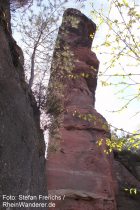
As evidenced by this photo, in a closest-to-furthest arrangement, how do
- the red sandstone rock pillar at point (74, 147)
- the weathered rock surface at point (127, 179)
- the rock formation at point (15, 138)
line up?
the rock formation at point (15, 138) < the red sandstone rock pillar at point (74, 147) < the weathered rock surface at point (127, 179)

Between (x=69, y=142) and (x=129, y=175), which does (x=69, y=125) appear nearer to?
(x=69, y=142)

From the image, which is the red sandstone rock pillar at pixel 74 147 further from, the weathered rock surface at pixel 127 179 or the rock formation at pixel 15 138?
the rock formation at pixel 15 138

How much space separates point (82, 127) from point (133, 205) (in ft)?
20.4

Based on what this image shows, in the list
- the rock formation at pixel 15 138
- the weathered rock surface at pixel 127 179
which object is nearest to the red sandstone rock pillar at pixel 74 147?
the weathered rock surface at pixel 127 179

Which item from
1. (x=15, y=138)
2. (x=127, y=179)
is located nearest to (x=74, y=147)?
(x=127, y=179)

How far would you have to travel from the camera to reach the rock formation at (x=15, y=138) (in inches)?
291

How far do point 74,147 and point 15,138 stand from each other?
9.41m

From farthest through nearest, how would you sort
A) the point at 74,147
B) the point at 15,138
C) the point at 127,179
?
the point at 127,179, the point at 74,147, the point at 15,138

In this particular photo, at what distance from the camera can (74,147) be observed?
56.5 ft

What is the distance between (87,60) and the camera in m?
22.5

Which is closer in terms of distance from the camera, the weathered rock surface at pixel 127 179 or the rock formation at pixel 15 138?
the rock formation at pixel 15 138

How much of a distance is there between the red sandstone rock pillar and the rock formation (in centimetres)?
305

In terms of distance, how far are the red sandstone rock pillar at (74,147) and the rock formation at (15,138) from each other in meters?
3.05

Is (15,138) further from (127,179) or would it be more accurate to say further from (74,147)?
(127,179)
